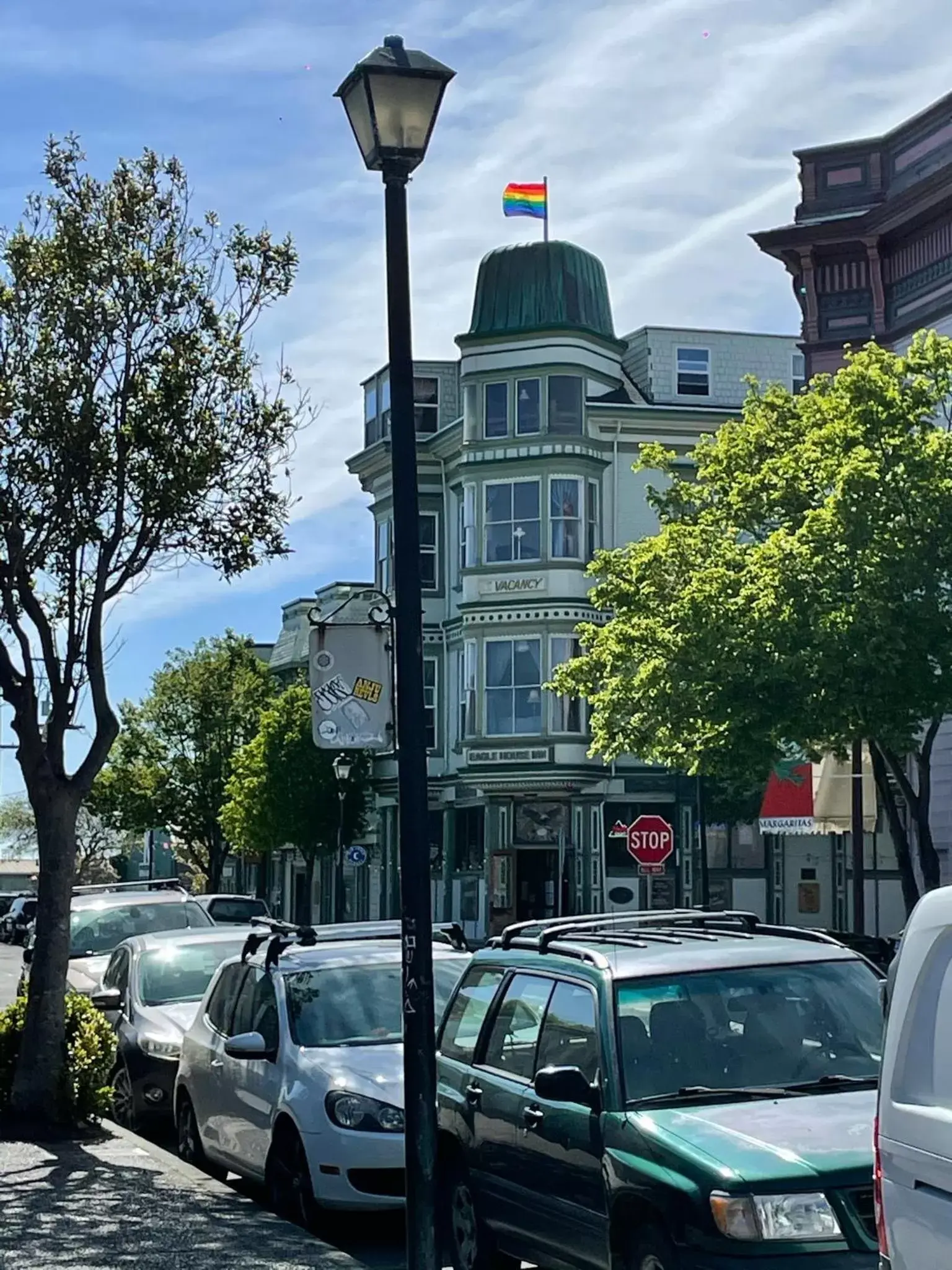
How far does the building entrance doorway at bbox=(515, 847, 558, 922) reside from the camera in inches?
1780

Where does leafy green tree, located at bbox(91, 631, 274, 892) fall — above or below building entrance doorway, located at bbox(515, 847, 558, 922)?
above

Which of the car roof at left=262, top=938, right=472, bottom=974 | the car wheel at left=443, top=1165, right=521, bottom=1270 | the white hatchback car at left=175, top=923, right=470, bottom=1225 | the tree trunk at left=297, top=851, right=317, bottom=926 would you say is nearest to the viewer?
the car wheel at left=443, top=1165, right=521, bottom=1270

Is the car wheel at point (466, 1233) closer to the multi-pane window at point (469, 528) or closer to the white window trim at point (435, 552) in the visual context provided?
the multi-pane window at point (469, 528)

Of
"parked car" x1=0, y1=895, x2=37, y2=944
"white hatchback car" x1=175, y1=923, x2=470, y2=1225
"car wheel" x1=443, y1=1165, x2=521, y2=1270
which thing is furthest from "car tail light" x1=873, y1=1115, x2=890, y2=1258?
"parked car" x1=0, y1=895, x2=37, y2=944

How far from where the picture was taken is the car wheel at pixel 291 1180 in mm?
10398

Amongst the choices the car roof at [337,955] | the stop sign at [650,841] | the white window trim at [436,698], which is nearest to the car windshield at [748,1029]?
the car roof at [337,955]

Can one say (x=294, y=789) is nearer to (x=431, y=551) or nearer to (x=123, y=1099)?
(x=431, y=551)

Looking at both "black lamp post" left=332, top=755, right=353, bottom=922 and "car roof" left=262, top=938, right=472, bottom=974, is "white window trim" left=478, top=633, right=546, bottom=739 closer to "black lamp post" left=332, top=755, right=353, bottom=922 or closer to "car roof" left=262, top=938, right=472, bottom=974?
"black lamp post" left=332, top=755, right=353, bottom=922

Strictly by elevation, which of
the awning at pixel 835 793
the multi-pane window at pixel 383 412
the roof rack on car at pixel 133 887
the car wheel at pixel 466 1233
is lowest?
the car wheel at pixel 466 1233

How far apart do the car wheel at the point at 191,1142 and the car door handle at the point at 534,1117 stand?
190 inches

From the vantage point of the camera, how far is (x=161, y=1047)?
14820mm

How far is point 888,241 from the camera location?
105 feet

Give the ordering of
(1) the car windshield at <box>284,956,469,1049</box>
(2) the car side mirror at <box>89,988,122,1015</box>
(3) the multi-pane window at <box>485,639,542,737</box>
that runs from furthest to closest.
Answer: (3) the multi-pane window at <box>485,639,542,737</box>, (2) the car side mirror at <box>89,988,122,1015</box>, (1) the car windshield at <box>284,956,469,1049</box>

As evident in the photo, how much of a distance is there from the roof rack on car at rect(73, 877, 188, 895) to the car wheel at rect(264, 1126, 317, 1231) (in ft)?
37.7
